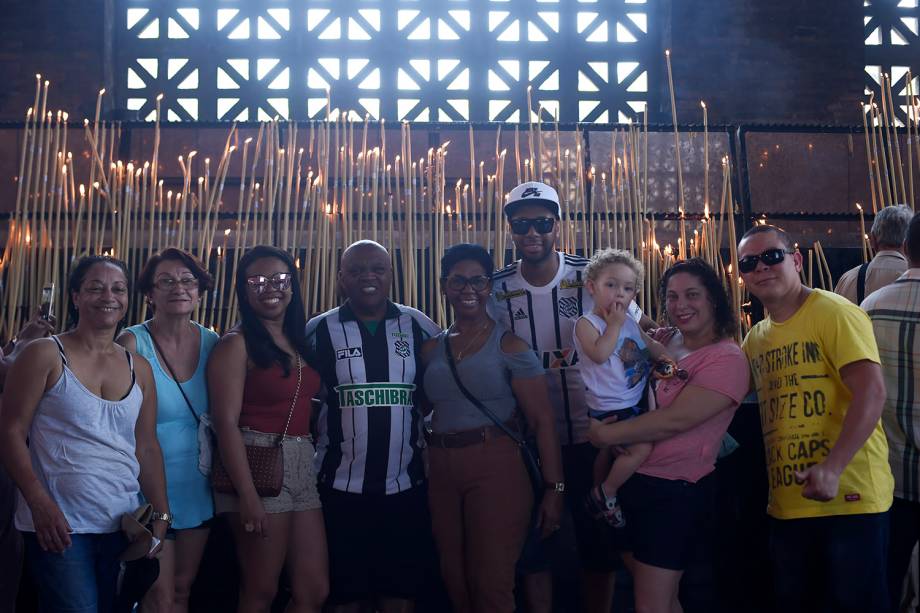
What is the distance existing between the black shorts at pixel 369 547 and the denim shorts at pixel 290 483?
3.0 inches

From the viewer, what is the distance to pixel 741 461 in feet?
7.88

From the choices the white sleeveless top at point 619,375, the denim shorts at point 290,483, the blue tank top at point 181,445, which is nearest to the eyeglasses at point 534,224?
the white sleeveless top at point 619,375

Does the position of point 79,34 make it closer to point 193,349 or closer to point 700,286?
point 193,349

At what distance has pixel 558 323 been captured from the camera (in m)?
2.47

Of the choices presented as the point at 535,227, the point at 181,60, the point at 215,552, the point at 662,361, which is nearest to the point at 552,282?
the point at 535,227

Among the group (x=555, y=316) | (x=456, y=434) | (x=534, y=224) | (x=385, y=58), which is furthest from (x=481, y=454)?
(x=385, y=58)

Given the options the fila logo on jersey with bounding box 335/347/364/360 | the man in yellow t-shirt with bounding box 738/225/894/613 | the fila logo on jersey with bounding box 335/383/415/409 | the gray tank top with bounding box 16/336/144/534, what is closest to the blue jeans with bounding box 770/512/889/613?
the man in yellow t-shirt with bounding box 738/225/894/613

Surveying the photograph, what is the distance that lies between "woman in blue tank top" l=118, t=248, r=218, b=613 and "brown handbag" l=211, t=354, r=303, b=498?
56 millimetres

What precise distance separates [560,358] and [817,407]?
0.72 m

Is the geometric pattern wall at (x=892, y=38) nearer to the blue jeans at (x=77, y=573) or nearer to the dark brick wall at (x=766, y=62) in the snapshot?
the dark brick wall at (x=766, y=62)

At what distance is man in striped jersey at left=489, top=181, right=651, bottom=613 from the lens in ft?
7.86

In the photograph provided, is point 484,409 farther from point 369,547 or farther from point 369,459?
point 369,547

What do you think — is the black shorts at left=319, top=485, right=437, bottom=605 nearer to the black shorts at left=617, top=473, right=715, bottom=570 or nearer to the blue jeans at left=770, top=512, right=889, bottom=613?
the black shorts at left=617, top=473, right=715, bottom=570

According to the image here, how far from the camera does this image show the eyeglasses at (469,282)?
229 centimetres
